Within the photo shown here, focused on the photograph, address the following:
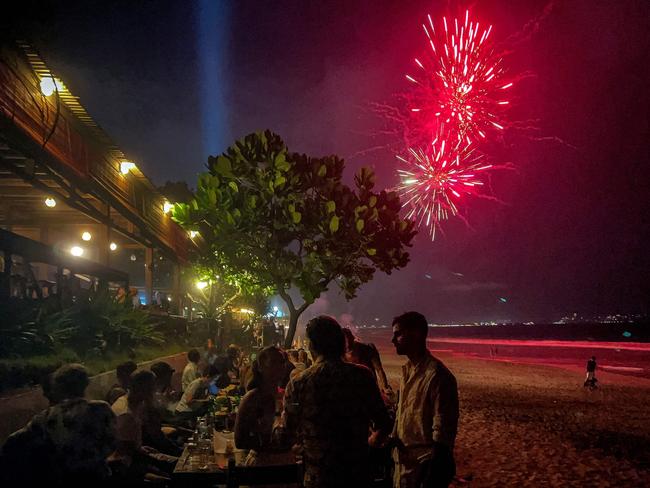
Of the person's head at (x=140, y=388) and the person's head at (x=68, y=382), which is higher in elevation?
the person's head at (x=68, y=382)

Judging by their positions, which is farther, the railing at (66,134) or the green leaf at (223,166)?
the green leaf at (223,166)

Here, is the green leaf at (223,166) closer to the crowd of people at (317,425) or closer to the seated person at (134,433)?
the seated person at (134,433)

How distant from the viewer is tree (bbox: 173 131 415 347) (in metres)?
8.96

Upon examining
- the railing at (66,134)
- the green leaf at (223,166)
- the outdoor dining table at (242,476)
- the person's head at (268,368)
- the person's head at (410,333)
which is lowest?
the outdoor dining table at (242,476)

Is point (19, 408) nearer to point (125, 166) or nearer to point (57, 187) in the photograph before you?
point (57, 187)

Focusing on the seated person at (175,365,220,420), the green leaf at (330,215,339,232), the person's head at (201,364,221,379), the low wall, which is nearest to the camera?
the low wall

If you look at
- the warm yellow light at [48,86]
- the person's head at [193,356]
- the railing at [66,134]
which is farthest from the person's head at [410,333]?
the warm yellow light at [48,86]

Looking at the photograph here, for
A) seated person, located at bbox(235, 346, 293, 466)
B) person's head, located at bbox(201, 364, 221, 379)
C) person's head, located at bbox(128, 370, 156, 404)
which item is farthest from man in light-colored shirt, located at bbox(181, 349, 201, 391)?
seated person, located at bbox(235, 346, 293, 466)

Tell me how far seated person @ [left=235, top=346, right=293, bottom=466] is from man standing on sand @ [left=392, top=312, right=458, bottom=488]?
1.02 m

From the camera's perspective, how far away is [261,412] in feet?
13.1

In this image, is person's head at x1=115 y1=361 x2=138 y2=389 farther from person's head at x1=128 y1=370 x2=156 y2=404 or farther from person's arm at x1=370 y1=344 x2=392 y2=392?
person's arm at x1=370 y1=344 x2=392 y2=392

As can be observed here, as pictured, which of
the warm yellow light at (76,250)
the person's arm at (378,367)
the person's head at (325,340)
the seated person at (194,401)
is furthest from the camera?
the warm yellow light at (76,250)

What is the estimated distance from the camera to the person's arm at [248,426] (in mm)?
3934

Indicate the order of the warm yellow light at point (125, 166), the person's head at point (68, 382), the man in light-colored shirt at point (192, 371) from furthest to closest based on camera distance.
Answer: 1. the warm yellow light at point (125, 166)
2. the man in light-colored shirt at point (192, 371)
3. the person's head at point (68, 382)
